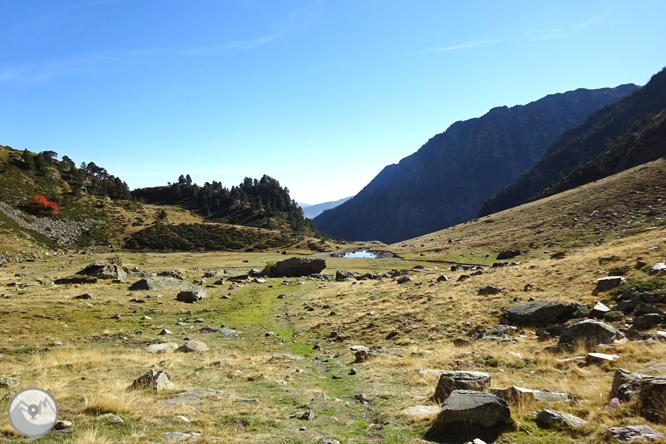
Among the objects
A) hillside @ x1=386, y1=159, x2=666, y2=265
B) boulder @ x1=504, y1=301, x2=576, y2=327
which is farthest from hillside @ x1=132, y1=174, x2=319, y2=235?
boulder @ x1=504, y1=301, x2=576, y2=327

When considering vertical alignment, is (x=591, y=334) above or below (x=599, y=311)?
above

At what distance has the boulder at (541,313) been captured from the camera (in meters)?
16.8

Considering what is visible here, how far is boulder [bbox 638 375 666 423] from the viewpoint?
6.05 m

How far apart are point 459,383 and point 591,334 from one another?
7638 mm

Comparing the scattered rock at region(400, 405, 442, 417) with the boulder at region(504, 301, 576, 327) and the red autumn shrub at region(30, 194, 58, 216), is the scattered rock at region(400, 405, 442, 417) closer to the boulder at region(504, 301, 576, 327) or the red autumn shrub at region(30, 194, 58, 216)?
the boulder at region(504, 301, 576, 327)

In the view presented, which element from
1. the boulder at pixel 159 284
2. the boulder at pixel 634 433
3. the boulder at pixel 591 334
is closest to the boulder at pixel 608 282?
the boulder at pixel 591 334

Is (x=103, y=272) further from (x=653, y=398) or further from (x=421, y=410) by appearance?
(x=653, y=398)

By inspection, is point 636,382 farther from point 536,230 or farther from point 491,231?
point 491,231

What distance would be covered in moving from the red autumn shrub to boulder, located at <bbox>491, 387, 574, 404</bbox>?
434ft

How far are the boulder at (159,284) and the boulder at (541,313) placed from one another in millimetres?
32405

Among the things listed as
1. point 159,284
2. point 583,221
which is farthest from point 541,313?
A: point 583,221

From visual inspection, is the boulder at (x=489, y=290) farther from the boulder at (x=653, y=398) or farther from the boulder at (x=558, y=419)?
the boulder at (x=558, y=419)

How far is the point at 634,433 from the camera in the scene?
5688mm

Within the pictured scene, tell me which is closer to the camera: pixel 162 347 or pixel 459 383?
pixel 459 383
